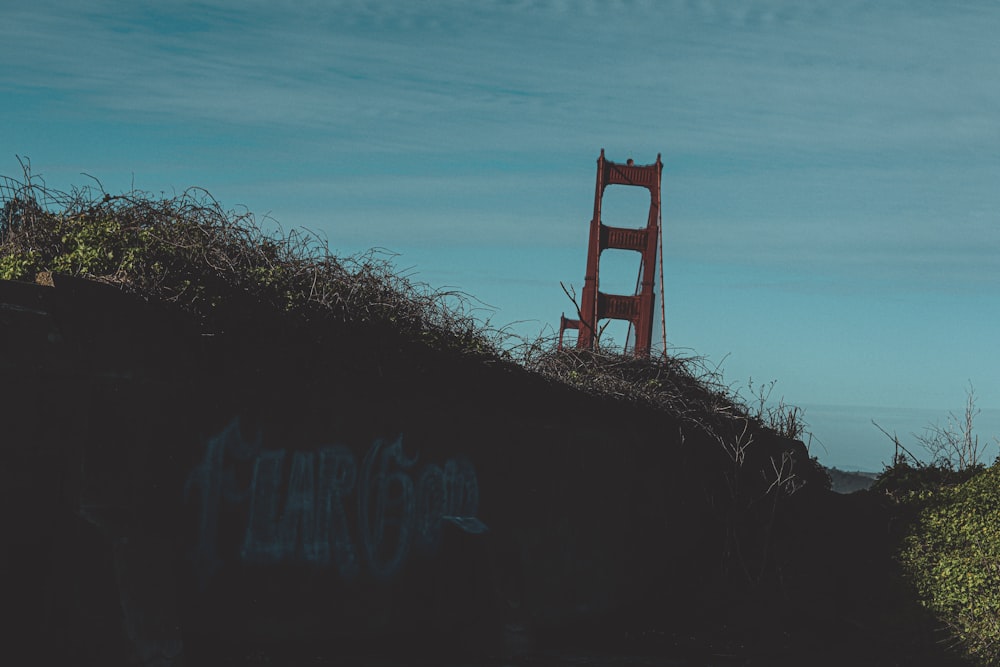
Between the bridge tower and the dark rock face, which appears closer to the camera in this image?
the dark rock face

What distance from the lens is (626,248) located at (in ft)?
111

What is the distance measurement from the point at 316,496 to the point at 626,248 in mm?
24468

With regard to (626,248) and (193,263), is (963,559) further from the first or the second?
(626,248)

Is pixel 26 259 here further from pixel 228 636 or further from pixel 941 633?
pixel 941 633

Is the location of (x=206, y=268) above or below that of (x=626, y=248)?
below

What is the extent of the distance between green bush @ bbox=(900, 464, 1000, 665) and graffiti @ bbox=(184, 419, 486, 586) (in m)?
6.65

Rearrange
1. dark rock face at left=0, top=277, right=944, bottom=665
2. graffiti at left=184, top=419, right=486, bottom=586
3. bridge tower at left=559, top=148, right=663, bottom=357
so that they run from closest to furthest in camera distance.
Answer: dark rock face at left=0, top=277, right=944, bottom=665
graffiti at left=184, top=419, right=486, bottom=586
bridge tower at left=559, top=148, right=663, bottom=357

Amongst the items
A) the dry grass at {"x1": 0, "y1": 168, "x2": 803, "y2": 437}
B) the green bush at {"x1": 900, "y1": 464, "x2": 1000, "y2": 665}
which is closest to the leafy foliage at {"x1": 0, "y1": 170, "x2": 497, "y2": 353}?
the dry grass at {"x1": 0, "y1": 168, "x2": 803, "y2": 437}

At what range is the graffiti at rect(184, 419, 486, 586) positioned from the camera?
31.2 ft

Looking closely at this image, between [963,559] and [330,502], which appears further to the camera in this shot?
[963,559]

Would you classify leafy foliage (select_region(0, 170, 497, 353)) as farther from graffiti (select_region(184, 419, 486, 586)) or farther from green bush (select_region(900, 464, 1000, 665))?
green bush (select_region(900, 464, 1000, 665))

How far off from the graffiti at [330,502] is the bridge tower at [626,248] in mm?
18995

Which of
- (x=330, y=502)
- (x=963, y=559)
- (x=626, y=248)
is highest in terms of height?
(x=626, y=248)

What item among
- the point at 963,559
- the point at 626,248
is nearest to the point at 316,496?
the point at 963,559
